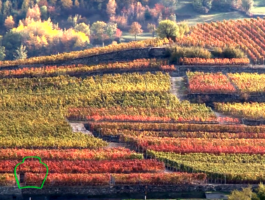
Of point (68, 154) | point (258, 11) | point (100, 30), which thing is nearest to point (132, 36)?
point (100, 30)

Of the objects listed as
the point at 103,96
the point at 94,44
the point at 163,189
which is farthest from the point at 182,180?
the point at 94,44

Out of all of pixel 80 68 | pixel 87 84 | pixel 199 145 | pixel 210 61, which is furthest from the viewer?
pixel 210 61

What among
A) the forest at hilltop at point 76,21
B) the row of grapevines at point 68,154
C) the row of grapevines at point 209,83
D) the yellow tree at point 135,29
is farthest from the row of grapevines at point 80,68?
the yellow tree at point 135,29

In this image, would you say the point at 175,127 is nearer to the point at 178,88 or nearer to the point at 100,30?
the point at 178,88

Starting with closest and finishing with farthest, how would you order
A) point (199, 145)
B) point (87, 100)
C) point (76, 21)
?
1. point (199, 145)
2. point (87, 100)
3. point (76, 21)

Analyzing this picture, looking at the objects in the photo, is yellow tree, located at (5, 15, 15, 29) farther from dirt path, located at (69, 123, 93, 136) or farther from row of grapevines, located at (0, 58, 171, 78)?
dirt path, located at (69, 123, 93, 136)

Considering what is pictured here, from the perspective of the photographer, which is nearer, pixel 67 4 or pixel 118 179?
Result: pixel 118 179

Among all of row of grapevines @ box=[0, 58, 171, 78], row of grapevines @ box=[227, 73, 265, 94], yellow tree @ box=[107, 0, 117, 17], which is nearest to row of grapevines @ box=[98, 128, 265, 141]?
row of grapevines @ box=[227, 73, 265, 94]

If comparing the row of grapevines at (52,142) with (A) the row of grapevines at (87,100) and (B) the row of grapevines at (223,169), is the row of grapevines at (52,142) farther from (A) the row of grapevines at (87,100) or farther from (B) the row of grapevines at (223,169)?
(A) the row of grapevines at (87,100)

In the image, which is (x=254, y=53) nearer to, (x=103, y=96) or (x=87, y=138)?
(x=103, y=96)
